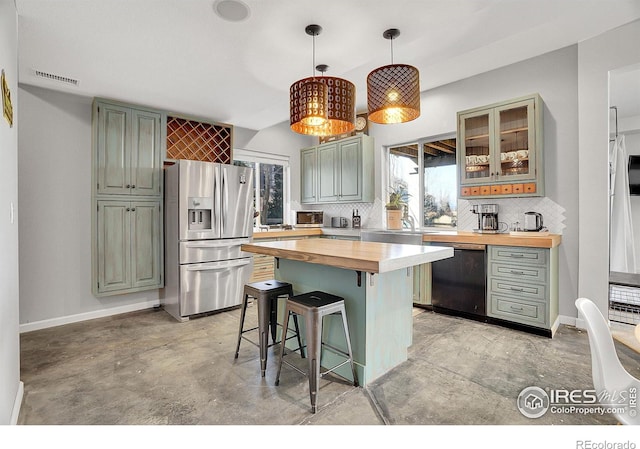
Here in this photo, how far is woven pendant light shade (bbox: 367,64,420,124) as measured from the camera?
2.17m

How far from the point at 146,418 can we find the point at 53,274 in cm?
253

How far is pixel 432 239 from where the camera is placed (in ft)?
11.9

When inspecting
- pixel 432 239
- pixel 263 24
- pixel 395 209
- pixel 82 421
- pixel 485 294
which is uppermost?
pixel 263 24

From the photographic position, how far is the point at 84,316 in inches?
144

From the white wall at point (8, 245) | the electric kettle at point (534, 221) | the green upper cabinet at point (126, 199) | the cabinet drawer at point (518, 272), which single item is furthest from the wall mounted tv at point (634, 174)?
the white wall at point (8, 245)

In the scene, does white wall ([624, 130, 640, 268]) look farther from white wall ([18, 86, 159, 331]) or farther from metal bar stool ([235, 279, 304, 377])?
white wall ([18, 86, 159, 331])

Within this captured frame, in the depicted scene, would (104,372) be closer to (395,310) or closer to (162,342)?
(162,342)

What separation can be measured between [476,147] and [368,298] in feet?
8.33

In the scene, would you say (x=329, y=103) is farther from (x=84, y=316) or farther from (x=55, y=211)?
(x=84, y=316)

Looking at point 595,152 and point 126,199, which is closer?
point 595,152

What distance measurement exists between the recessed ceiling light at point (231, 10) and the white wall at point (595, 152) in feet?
10.6

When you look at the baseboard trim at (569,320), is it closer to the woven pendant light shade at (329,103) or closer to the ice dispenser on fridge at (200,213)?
the woven pendant light shade at (329,103)

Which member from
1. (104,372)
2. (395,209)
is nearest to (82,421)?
(104,372)

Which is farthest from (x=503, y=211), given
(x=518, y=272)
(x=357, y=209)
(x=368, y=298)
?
(x=368, y=298)
